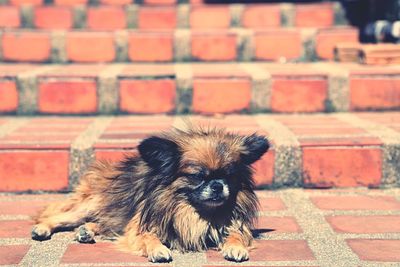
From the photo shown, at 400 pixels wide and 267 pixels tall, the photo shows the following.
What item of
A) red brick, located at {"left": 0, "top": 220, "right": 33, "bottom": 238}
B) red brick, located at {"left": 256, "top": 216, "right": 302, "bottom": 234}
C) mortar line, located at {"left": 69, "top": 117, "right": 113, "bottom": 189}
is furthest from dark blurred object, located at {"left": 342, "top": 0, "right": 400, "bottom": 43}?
red brick, located at {"left": 0, "top": 220, "right": 33, "bottom": 238}

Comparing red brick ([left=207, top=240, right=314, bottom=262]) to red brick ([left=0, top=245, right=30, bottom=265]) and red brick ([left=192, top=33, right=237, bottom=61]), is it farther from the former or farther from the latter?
red brick ([left=192, top=33, right=237, bottom=61])

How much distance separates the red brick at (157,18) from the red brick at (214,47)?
2.06ft

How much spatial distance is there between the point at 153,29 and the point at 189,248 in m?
3.61

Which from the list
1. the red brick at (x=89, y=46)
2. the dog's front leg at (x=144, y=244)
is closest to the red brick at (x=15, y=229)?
the dog's front leg at (x=144, y=244)

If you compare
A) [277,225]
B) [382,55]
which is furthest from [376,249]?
[382,55]

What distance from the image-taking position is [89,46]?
6.11 m

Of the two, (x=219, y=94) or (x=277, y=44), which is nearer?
(x=219, y=94)

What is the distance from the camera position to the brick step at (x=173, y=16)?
6.62 metres

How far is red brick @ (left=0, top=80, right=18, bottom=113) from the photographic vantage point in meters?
5.31

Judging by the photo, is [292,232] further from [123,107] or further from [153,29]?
[153,29]

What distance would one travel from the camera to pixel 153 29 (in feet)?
22.0

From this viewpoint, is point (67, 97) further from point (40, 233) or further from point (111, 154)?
point (40, 233)

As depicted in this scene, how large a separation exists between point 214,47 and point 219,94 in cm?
97

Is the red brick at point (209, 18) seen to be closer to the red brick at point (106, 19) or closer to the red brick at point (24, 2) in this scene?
the red brick at point (106, 19)
